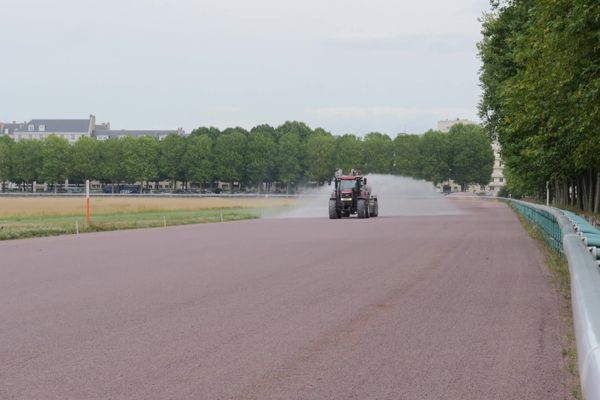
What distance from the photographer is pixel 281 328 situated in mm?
9766

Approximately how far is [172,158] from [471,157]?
5762 centimetres

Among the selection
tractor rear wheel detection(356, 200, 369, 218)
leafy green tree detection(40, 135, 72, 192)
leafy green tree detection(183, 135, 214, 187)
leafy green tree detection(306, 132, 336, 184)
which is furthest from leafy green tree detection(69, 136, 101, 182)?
tractor rear wheel detection(356, 200, 369, 218)

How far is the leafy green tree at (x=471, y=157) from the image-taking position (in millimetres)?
144875

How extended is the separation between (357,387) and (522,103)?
62.6 feet

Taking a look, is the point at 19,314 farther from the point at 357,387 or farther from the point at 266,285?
the point at 357,387

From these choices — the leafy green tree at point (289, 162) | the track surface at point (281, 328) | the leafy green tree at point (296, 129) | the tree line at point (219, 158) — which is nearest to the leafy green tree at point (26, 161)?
the tree line at point (219, 158)

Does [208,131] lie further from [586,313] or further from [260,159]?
[586,313]

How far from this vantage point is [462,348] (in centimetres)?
852

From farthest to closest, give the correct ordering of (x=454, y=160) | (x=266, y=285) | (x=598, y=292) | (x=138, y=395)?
(x=454, y=160) → (x=266, y=285) → (x=598, y=292) → (x=138, y=395)

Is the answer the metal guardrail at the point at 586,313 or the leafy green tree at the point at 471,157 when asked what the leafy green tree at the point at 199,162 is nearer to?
the leafy green tree at the point at 471,157

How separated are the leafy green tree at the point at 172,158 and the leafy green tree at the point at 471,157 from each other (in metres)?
52.6

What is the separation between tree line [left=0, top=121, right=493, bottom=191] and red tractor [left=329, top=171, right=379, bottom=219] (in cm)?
10353

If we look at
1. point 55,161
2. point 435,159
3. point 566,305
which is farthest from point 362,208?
point 55,161

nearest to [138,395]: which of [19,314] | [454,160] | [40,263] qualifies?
[19,314]
